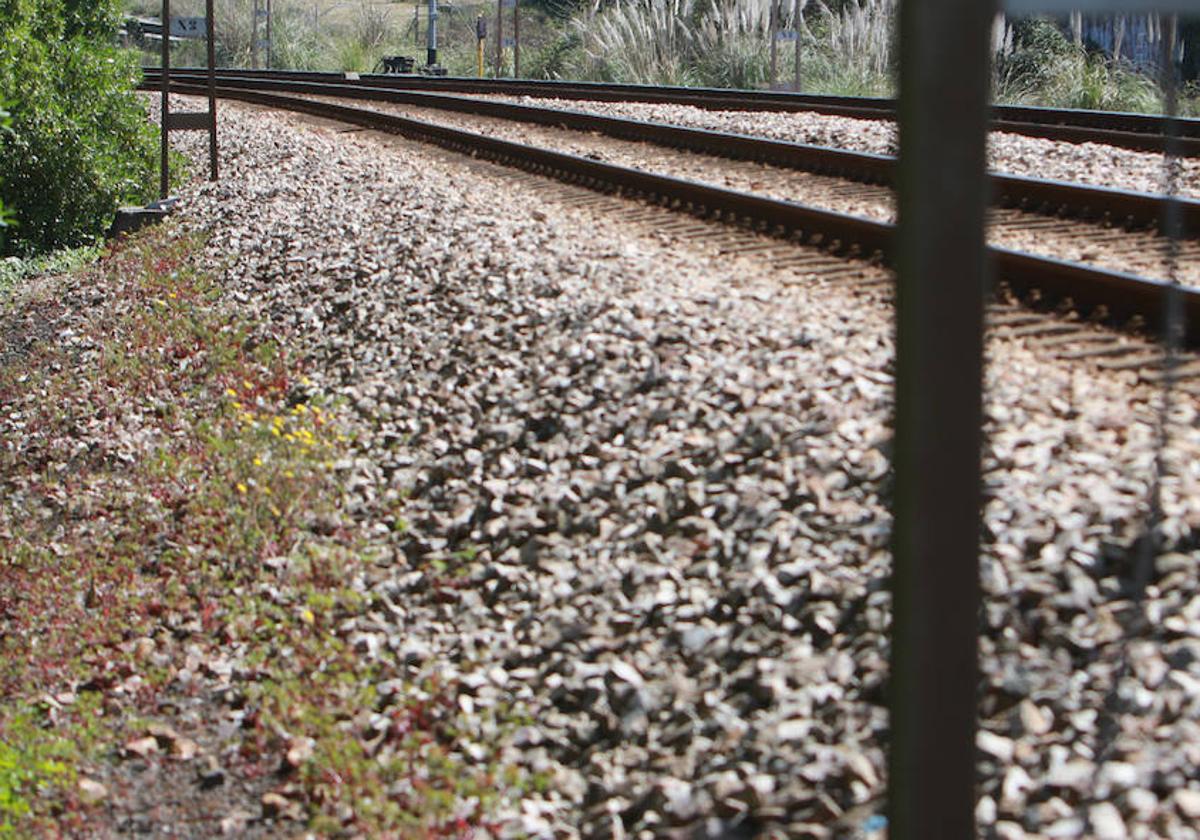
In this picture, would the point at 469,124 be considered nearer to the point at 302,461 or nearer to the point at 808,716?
the point at 302,461

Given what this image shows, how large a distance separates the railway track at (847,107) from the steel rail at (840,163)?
586mm

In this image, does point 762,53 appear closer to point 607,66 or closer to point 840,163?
point 607,66

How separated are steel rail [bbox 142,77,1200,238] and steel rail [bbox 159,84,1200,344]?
540mm

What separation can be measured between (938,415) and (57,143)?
49.0 ft

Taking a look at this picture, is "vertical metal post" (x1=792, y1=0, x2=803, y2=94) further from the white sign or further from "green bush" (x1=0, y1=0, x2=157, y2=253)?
"green bush" (x1=0, y1=0, x2=157, y2=253)

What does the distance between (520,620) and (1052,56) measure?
19034mm

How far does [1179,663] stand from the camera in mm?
3311

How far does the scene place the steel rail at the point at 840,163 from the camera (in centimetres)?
823

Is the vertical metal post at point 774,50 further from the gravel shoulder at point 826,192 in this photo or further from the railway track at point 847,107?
the gravel shoulder at point 826,192

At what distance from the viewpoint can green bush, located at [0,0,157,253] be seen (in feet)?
48.5

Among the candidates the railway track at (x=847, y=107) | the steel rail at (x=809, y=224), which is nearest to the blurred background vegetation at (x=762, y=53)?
the railway track at (x=847, y=107)

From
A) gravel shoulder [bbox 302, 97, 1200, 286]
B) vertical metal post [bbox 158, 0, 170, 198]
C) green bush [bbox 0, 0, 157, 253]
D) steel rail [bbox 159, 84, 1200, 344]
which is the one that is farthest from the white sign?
gravel shoulder [bbox 302, 97, 1200, 286]

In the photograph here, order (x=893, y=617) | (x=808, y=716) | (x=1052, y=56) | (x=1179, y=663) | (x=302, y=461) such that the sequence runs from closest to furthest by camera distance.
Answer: (x=893, y=617) → (x=1179, y=663) → (x=808, y=716) → (x=302, y=461) → (x=1052, y=56)

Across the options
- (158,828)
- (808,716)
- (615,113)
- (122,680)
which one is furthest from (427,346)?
(615,113)
